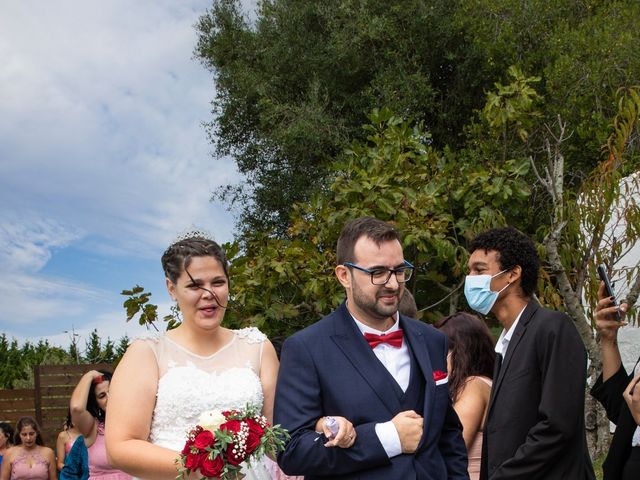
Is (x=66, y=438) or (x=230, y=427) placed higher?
(x=66, y=438)

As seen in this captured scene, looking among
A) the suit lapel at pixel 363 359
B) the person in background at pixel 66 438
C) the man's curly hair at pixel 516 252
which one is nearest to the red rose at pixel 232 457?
the suit lapel at pixel 363 359

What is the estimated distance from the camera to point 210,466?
2965mm

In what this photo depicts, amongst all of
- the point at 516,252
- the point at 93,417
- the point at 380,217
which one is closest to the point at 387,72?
the point at 380,217

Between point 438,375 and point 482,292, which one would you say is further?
point 482,292

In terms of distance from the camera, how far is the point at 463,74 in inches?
676

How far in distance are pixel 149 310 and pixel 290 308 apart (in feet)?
4.89

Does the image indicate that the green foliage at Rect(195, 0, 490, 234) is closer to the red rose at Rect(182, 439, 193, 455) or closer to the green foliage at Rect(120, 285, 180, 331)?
the green foliage at Rect(120, 285, 180, 331)

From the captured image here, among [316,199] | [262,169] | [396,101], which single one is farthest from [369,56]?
[316,199]

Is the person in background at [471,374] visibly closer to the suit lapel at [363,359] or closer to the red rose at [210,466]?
the suit lapel at [363,359]

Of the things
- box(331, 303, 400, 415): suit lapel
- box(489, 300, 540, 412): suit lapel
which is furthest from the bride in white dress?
box(489, 300, 540, 412): suit lapel

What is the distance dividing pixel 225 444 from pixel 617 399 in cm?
225

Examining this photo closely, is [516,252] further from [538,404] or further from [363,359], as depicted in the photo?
[363,359]

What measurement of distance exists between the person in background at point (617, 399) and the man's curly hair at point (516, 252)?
14.2 inches

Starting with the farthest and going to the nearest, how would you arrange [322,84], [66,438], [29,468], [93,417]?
[322,84] < [29,468] < [66,438] < [93,417]
